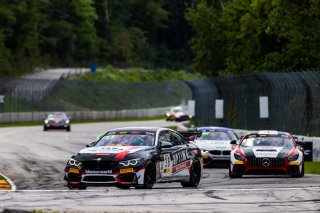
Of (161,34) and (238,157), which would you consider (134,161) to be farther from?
→ (161,34)

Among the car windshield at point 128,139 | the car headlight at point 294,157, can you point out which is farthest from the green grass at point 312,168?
the car windshield at point 128,139

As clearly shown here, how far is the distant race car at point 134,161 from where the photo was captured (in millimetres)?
19234

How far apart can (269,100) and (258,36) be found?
61.3 feet

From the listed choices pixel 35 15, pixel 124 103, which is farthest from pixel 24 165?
A: pixel 35 15

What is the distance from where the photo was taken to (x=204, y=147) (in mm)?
29906

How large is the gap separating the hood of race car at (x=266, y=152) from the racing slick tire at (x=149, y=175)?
207 inches

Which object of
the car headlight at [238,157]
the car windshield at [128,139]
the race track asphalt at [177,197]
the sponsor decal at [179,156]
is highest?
the car windshield at [128,139]

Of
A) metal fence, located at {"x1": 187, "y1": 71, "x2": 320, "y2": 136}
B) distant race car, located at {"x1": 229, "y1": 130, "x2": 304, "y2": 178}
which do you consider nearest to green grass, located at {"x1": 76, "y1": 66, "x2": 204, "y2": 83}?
metal fence, located at {"x1": 187, "y1": 71, "x2": 320, "y2": 136}

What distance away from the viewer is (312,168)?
29406 mm

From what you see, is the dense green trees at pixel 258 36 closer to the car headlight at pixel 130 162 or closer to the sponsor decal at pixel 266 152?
the sponsor decal at pixel 266 152

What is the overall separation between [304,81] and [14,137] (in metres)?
20.9

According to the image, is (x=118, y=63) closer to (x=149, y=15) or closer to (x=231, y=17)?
(x=149, y=15)

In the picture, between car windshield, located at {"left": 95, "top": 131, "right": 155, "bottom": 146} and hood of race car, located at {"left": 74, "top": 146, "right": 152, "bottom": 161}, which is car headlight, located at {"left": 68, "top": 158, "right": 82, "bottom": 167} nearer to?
hood of race car, located at {"left": 74, "top": 146, "right": 152, "bottom": 161}

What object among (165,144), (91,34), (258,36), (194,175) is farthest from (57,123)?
(91,34)
